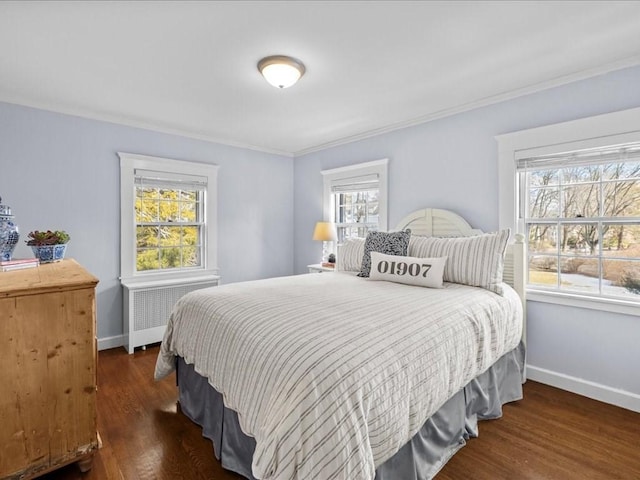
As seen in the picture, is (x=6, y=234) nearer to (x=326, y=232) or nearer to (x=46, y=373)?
(x=46, y=373)

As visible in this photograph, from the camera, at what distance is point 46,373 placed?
5.18ft

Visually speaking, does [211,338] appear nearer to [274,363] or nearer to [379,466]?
[274,363]

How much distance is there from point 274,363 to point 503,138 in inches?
106

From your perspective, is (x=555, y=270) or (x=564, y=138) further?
(x=555, y=270)

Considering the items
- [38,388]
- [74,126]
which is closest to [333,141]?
[74,126]

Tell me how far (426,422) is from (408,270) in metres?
1.14

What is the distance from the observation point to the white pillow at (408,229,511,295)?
7.95ft

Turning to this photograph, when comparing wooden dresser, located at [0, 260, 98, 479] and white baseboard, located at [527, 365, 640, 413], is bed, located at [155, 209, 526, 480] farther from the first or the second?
wooden dresser, located at [0, 260, 98, 479]

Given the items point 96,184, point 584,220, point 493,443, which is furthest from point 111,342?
point 584,220

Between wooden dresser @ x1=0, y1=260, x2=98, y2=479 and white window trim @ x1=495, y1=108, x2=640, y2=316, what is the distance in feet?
10.0

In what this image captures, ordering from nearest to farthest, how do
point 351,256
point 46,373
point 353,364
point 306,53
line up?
1. point 353,364
2. point 46,373
3. point 306,53
4. point 351,256

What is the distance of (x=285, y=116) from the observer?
3404 mm

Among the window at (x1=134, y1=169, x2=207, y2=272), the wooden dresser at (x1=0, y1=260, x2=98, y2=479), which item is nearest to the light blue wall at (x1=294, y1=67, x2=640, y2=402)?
the window at (x1=134, y1=169, x2=207, y2=272)

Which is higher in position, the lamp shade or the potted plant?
the lamp shade
